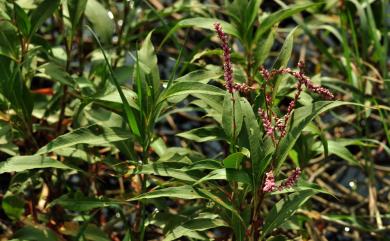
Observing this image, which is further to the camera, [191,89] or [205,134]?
[205,134]

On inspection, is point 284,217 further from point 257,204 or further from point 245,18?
point 245,18

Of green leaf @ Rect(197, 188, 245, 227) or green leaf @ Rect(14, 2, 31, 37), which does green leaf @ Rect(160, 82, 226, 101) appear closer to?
green leaf @ Rect(197, 188, 245, 227)

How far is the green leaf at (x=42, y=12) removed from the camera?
1686 mm

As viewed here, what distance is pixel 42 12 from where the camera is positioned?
1688 mm

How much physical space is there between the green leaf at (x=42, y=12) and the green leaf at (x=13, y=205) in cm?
38

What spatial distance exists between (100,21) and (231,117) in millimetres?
598

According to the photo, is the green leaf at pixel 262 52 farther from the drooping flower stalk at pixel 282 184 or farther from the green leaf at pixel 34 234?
the green leaf at pixel 34 234

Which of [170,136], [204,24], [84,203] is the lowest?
[170,136]

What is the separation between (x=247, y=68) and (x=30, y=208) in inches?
25.1

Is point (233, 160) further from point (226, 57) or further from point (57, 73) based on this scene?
point (57, 73)

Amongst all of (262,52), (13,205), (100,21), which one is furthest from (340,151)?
(13,205)

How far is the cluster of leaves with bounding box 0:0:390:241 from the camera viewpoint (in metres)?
1.46

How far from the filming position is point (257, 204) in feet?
4.85

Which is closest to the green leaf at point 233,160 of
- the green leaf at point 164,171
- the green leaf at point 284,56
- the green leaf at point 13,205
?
the green leaf at point 164,171
